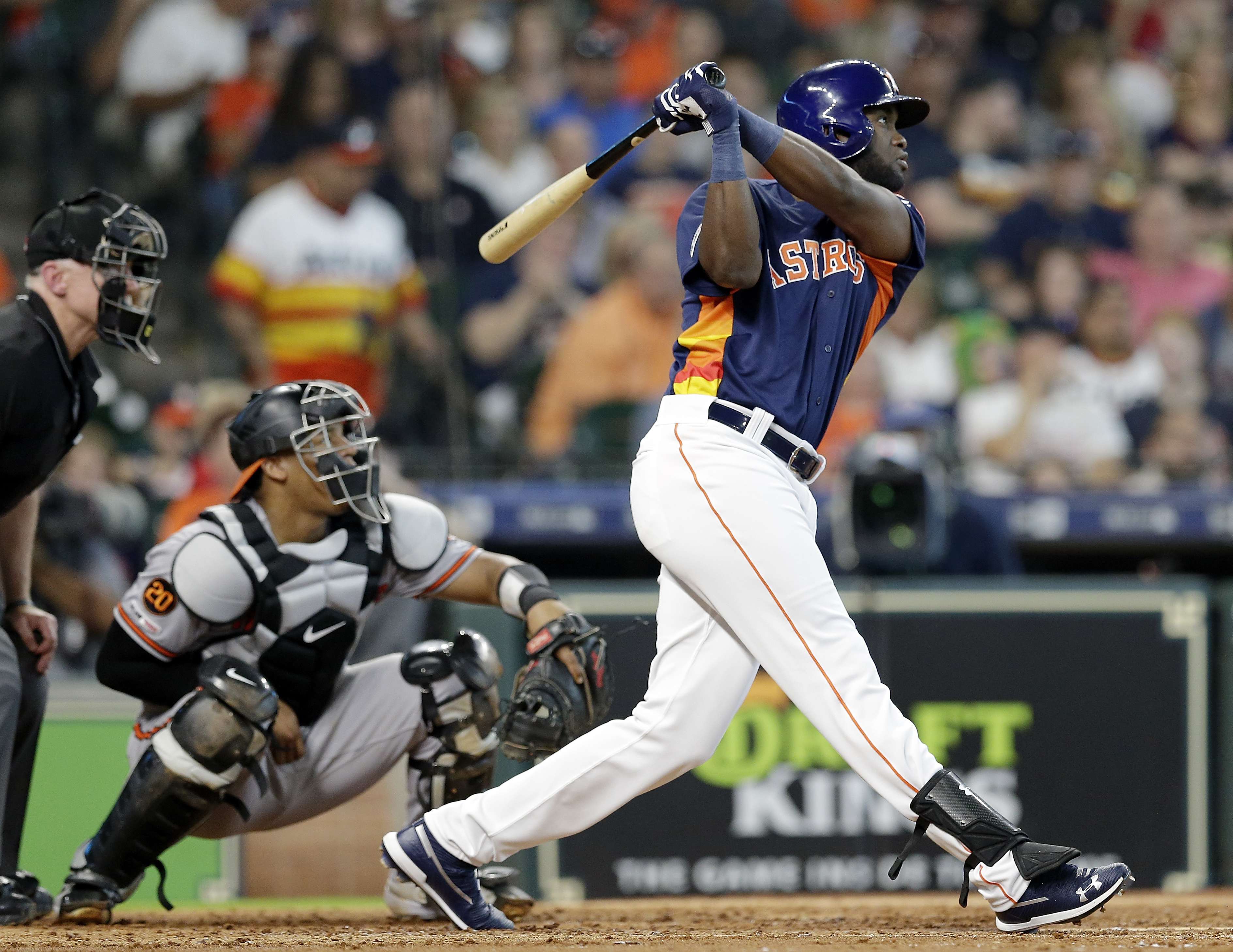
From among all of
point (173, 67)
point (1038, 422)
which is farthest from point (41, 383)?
point (1038, 422)

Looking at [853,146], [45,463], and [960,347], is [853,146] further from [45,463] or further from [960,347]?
[960,347]

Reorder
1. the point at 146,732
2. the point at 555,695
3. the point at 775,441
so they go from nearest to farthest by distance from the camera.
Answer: the point at 775,441, the point at 555,695, the point at 146,732

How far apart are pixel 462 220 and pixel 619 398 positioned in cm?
134

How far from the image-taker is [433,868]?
10.2 feet

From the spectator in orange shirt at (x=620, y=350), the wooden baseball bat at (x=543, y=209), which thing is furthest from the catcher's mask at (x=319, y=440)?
the spectator in orange shirt at (x=620, y=350)

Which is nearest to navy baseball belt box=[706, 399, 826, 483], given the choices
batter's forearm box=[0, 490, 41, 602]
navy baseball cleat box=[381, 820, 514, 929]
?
navy baseball cleat box=[381, 820, 514, 929]

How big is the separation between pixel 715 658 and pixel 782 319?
674 mm

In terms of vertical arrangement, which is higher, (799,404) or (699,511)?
(799,404)

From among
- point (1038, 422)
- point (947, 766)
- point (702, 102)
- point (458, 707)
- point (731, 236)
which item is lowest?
point (947, 766)

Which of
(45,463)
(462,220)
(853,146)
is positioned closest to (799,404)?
(853,146)

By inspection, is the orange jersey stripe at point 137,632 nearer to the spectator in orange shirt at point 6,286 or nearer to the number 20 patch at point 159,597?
the number 20 patch at point 159,597

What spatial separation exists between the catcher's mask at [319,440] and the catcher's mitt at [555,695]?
52 centimetres

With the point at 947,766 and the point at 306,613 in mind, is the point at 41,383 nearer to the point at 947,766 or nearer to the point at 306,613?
the point at 306,613

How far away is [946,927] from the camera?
320cm
